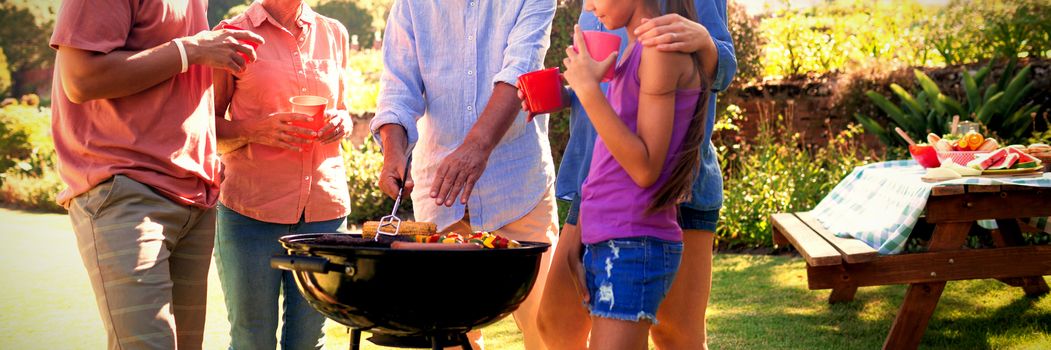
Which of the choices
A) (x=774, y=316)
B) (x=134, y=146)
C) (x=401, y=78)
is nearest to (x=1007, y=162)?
(x=774, y=316)

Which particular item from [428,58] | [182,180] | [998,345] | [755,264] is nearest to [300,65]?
[428,58]

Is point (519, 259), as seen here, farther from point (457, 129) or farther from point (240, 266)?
point (240, 266)

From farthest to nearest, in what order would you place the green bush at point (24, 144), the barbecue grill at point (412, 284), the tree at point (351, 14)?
1. the tree at point (351, 14)
2. the green bush at point (24, 144)
3. the barbecue grill at point (412, 284)

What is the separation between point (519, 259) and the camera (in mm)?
2191

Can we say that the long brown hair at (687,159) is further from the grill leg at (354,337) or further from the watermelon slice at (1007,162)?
the watermelon slice at (1007,162)

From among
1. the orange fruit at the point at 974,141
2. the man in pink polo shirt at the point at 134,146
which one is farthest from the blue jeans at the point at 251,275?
the orange fruit at the point at 974,141

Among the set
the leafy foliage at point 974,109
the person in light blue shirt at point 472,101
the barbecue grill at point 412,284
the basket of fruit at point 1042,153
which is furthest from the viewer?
the leafy foliage at point 974,109

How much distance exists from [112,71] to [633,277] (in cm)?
141

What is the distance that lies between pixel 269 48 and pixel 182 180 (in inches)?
24.1

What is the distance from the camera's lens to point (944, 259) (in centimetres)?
427

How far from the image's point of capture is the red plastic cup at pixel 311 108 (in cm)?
296

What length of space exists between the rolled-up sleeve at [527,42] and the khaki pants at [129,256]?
99 cm

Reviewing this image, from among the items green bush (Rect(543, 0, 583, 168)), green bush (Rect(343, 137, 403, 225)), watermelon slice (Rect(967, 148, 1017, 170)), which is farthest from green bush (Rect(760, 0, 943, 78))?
watermelon slice (Rect(967, 148, 1017, 170))

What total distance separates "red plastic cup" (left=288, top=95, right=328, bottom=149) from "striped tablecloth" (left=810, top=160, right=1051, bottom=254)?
2616 millimetres
